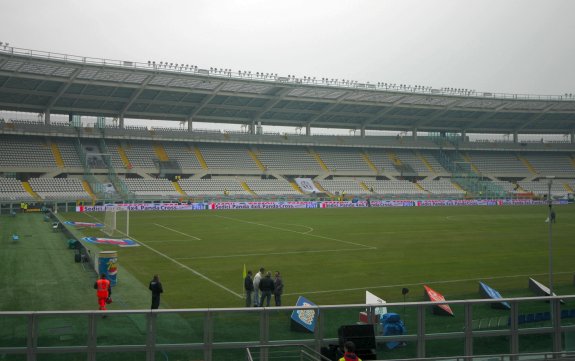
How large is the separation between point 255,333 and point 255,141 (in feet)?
256

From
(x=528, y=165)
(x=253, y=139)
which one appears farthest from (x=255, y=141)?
(x=528, y=165)

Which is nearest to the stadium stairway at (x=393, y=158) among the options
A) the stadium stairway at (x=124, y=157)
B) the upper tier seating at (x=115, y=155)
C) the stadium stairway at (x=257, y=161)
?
the stadium stairway at (x=257, y=161)

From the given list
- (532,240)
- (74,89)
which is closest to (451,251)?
(532,240)

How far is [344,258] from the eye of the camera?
26.8 m

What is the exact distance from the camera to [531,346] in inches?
380

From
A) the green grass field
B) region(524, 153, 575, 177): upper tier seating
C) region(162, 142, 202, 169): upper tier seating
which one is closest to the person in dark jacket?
the green grass field

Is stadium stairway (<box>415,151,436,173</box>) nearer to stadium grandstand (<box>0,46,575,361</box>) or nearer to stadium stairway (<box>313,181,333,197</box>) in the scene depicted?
stadium grandstand (<box>0,46,575,361</box>)

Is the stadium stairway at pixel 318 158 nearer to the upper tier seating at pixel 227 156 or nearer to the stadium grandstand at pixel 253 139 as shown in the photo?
the stadium grandstand at pixel 253 139

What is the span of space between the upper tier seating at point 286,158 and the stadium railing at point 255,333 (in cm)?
7592

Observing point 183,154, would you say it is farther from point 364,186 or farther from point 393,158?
point 393,158

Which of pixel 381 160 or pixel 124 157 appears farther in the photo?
pixel 381 160

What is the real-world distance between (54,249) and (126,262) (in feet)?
20.4

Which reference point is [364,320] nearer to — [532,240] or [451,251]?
[451,251]

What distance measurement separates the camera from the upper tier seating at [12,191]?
5950 cm
